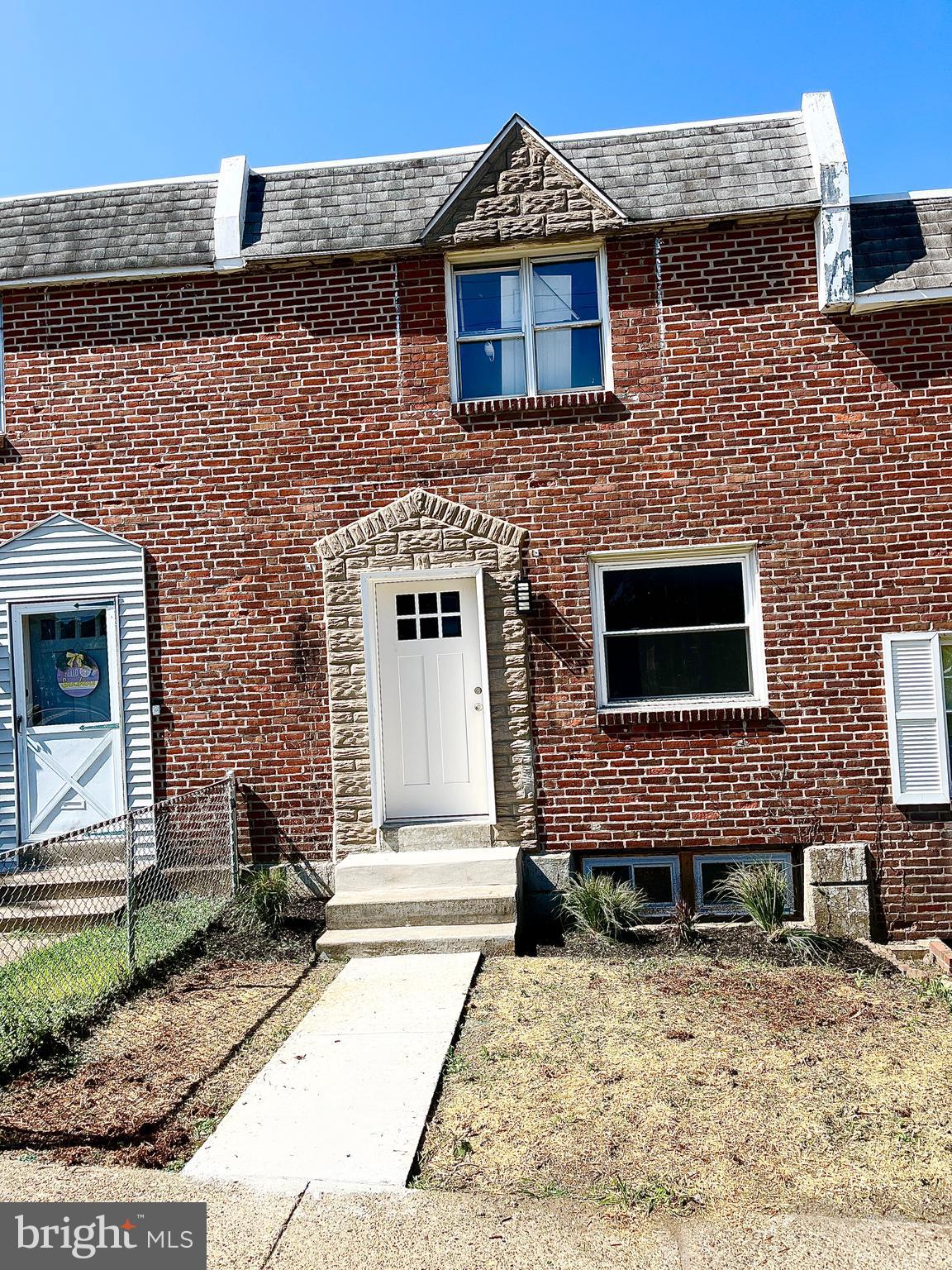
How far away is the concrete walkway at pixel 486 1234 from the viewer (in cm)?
347

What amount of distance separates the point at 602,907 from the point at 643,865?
0.78 metres

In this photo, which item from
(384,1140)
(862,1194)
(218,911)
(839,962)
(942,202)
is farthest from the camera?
(942,202)

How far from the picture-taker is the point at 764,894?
7.74 m

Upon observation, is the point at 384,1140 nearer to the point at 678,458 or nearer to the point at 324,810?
the point at 324,810

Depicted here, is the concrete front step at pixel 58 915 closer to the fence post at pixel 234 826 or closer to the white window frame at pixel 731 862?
the fence post at pixel 234 826

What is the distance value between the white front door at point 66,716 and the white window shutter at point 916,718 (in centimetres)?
662

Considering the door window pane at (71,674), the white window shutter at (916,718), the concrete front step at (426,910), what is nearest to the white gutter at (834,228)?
the white window shutter at (916,718)

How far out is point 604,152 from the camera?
8.66 metres

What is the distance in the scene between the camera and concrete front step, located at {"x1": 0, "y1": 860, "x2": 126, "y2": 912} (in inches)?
320

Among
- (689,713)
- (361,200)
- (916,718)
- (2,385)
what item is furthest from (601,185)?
(2,385)

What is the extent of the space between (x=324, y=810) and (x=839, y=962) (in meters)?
4.28

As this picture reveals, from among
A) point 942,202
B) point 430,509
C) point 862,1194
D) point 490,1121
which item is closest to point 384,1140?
point 490,1121

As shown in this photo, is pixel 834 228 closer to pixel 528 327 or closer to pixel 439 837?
pixel 528 327

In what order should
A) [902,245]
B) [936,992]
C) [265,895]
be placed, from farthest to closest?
1. [902,245]
2. [265,895]
3. [936,992]
